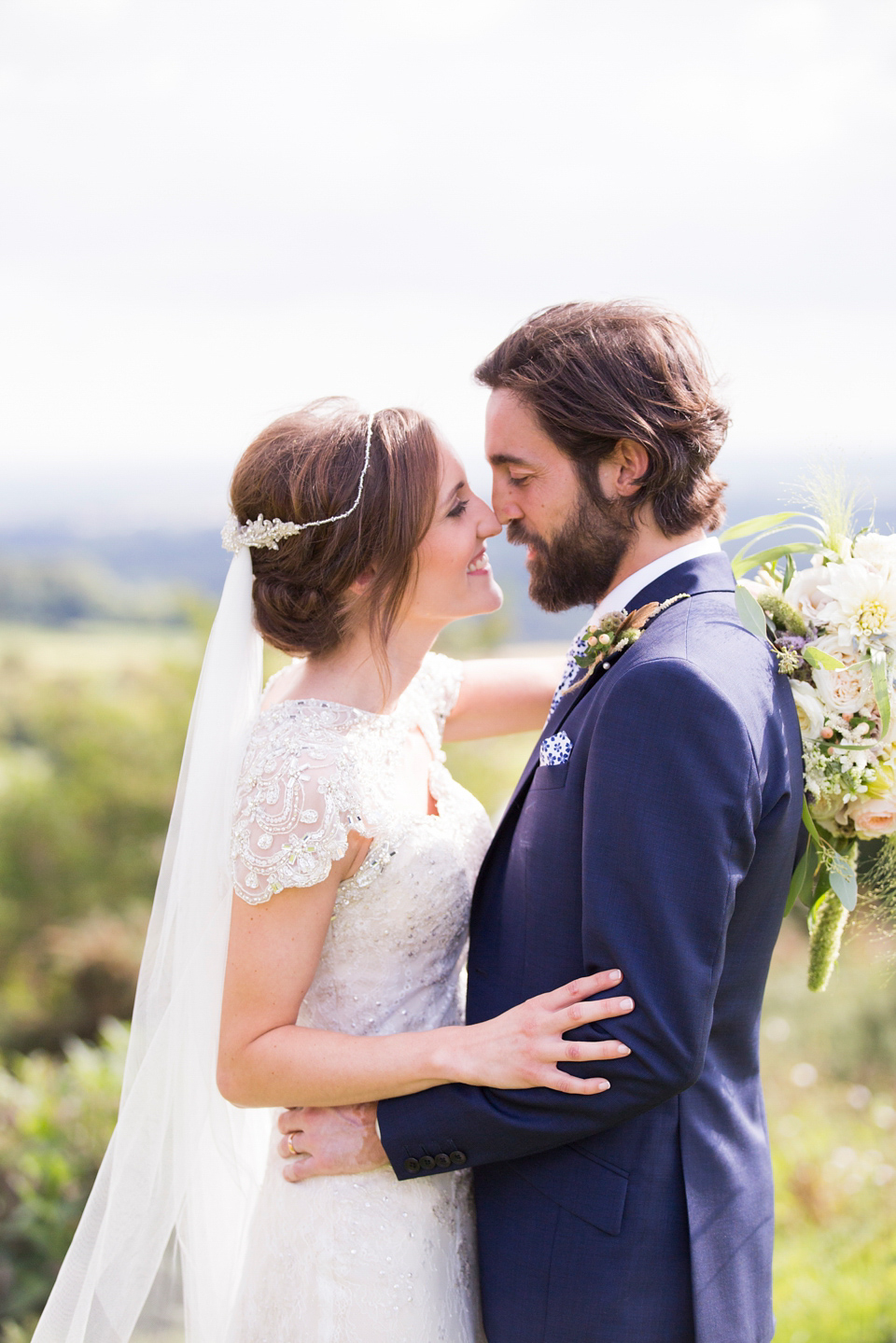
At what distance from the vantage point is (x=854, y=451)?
2506mm

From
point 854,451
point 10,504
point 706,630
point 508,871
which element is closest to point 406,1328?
point 508,871

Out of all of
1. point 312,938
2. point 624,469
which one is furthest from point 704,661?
point 312,938

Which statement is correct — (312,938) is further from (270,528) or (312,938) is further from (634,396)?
(634,396)

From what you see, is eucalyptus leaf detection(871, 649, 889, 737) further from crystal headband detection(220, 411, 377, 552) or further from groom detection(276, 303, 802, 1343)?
crystal headband detection(220, 411, 377, 552)

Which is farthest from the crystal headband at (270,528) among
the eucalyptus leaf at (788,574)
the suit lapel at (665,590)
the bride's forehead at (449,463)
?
the eucalyptus leaf at (788,574)

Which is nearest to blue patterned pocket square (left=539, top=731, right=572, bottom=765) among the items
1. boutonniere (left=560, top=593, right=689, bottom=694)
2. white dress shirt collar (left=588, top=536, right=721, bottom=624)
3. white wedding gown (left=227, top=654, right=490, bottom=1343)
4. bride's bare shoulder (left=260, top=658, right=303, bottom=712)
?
boutonniere (left=560, top=593, right=689, bottom=694)

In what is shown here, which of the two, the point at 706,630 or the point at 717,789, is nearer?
the point at 717,789

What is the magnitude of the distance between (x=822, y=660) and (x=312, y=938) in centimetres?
136

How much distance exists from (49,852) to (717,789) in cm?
811

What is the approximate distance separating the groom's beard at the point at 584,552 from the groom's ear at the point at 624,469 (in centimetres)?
4

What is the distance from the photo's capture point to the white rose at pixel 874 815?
2365mm

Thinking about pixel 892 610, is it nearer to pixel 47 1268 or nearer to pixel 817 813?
pixel 817 813

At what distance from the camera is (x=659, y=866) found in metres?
1.92

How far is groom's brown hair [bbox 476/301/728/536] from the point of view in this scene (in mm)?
2510
